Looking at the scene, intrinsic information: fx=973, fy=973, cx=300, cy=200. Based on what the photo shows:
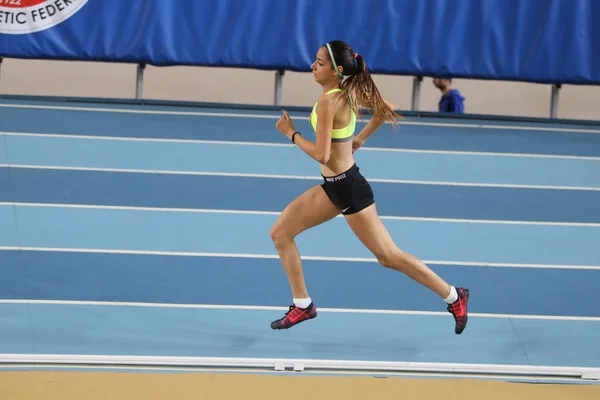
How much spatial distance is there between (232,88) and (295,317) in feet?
27.0

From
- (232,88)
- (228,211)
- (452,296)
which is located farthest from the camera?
(232,88)

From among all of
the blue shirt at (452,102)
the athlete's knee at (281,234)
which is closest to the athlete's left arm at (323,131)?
the athlete's knee at (281,234)

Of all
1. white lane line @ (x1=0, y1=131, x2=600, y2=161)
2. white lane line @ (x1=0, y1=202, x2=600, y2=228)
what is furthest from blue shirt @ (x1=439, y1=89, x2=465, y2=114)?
white lane line @ (x1=0, y1=202, x2=600, y2=228)

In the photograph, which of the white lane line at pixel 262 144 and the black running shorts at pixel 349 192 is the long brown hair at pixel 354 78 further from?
Answer: the white lane line at pixel 262 144

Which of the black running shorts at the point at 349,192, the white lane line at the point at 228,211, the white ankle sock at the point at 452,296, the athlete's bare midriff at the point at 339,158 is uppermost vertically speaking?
the athlete's bare midriff at the point at 339,158

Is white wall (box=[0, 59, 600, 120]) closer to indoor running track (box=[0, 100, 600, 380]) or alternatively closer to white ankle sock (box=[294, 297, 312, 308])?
indoor running track (box=[0, 100, 600, 380])

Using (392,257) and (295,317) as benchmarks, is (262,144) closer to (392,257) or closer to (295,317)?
(295,317)

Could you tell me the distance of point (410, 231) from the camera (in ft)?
24.7

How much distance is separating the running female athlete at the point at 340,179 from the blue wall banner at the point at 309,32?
16.0ft

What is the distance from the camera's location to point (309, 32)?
396 inches

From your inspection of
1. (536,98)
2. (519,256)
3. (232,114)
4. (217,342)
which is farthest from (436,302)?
(536,98)

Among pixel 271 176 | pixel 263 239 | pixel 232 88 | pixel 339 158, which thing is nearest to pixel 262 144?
pixel 271 176

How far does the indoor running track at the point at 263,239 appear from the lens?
5.64m

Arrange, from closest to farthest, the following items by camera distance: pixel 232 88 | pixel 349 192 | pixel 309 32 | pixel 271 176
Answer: pixel 349 192 → pixel 271 176 → pixel 309 32 → pixel 232 88
